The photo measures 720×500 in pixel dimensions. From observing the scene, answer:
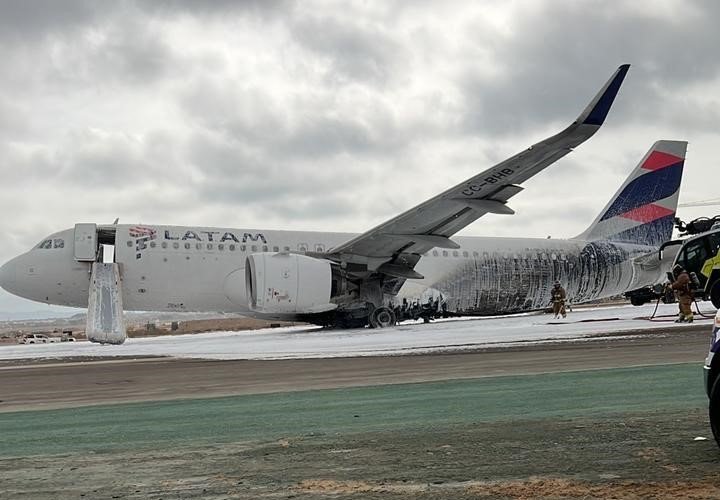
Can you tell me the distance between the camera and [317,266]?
76.2 feet

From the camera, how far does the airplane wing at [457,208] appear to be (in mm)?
19984

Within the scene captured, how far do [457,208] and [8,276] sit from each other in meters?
13.9

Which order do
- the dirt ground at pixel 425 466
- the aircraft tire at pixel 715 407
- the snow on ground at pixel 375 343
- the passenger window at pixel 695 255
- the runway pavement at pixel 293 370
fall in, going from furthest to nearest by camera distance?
the passenger window at pixel 695 255 < the snow on ground at pixel 375 343 < the runway pavement at pixel 293 370 < the aircraft tire at pixel 715 407 < the dirt ground at pixel 425 466

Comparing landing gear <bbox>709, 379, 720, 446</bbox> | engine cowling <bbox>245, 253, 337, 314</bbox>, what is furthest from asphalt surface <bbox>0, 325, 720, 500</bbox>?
engine cowling <bbox>245, 253, 337, 314</bbox>

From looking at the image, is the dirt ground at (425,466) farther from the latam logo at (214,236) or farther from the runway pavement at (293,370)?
the latam logo at (214,236)

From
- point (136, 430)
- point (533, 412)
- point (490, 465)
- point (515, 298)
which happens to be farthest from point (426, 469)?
point (515, 298)

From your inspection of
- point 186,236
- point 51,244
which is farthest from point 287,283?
point 51,244

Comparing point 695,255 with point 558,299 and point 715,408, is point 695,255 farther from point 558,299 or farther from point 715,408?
point 715,408

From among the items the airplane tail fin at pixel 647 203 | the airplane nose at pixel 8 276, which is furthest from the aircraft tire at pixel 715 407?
the airplane tail fin at pixel 647 203

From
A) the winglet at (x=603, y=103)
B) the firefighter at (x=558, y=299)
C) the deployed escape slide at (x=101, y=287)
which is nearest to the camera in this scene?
the winglet at (x=603, y=103)

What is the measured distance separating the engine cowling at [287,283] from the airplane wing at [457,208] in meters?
1.39

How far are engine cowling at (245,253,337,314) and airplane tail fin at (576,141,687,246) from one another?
13.0m

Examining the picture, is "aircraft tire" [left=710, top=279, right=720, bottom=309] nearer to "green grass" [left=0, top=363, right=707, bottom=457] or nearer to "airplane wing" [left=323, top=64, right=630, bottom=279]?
"airplane wing" [left=323, top=64, right=630, bottom=279]

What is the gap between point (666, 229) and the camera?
1261 inches
